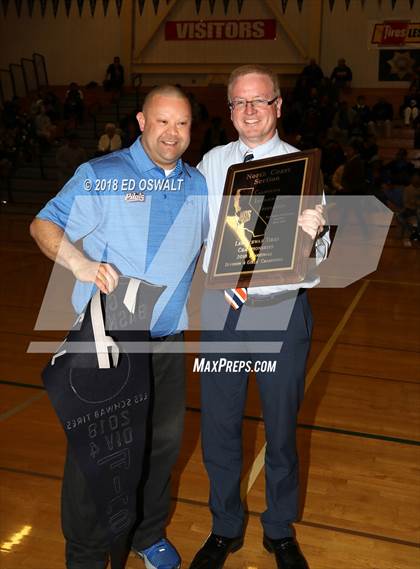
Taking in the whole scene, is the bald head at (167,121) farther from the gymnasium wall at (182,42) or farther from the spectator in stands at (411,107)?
the gymnasium wall at (182,42)

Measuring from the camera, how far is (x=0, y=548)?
2381 mm

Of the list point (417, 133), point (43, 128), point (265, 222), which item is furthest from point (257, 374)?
point (43, 128)

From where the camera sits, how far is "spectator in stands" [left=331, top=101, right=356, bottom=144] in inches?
536

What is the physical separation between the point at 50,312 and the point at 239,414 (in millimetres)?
3952

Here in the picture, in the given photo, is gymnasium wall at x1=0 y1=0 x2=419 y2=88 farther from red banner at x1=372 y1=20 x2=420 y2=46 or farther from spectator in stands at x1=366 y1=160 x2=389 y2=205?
spectator in stands at x1=366 y1=160 x2=389 y2=205

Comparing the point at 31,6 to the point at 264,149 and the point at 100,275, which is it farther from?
the point at 100,275

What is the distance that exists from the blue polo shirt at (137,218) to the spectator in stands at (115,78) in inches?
644

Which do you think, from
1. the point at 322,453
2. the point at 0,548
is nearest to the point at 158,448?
the point at 0,548

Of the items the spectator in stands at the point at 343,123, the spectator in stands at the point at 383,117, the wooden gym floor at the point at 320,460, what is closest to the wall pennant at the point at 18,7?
the spectator in stands at the point at 343,123

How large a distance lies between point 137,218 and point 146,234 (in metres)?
0.06

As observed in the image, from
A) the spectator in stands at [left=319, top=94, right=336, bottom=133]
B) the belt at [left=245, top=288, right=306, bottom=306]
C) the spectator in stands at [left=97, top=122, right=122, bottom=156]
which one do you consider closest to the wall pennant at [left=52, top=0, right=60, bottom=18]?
the spectator in stands at [left=97, top=122, right=122, bottom=156]

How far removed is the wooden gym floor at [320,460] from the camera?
2469mm

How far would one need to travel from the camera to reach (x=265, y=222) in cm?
211

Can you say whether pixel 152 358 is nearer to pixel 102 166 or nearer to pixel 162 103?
pixel 102 166
